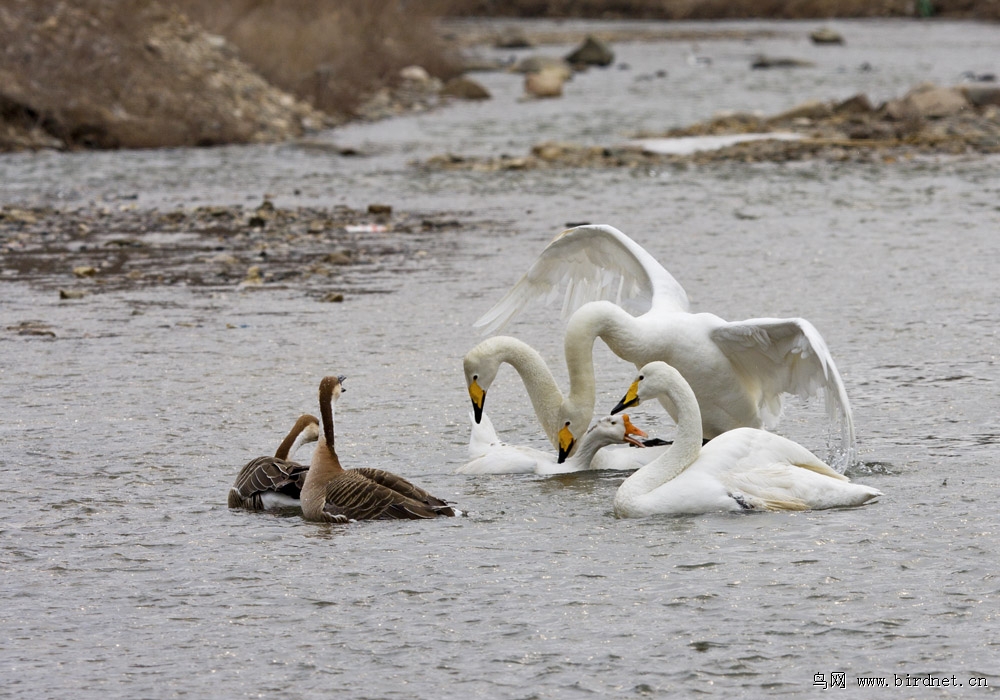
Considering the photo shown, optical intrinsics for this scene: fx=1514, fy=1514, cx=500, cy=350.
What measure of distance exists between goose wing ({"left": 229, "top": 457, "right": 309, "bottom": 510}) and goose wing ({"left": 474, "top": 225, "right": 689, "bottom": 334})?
2.08 meters

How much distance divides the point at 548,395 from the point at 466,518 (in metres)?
1.40

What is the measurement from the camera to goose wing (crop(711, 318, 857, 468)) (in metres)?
7.09

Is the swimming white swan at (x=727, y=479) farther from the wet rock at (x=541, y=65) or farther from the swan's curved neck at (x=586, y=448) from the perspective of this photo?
the wet rock at (x=541, y=65)

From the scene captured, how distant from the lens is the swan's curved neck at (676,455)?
691 cm

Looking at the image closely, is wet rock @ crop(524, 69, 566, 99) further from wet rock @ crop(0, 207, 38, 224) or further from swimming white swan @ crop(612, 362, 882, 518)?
swimming white swan @ crop(612, 362, 882, 518)

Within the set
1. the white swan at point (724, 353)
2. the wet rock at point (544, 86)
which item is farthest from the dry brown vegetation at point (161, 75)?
the white swan at point (724, 353)

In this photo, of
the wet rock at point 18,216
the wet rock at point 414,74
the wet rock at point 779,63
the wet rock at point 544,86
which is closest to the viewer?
the wet rock at point 18,216

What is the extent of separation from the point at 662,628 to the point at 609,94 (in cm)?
3031

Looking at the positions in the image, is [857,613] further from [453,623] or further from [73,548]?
[73,548]

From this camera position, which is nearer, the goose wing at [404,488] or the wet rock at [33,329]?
the goose wing at [404,488]

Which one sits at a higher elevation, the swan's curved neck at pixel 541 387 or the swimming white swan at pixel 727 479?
the swan's curved neck at pixel 541 387

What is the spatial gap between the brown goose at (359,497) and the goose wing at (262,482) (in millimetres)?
92

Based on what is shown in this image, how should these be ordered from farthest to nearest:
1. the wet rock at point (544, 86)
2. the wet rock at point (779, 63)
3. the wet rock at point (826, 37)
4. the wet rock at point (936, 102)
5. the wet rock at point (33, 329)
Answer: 1. the wet rock at point (826, 37)
2. the wet rock at point (779, 63)
3. the wet rock at point (544, 86)
4. the wet rock at point (936, 102)
5. the wet rock at point (33, 329)

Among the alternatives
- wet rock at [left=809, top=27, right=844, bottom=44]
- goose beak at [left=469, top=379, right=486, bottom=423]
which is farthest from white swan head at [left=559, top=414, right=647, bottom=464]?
wet rock at [left=809, top=27, right=844, bottom=44]
